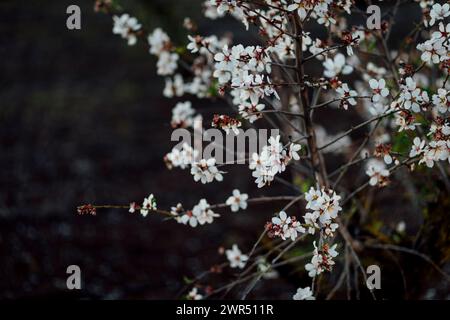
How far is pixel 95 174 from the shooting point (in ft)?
20.0

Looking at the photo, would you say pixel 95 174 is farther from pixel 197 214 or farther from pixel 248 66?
pixel 248 66

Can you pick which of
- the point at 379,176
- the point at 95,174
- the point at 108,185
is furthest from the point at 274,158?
the point at 95,174

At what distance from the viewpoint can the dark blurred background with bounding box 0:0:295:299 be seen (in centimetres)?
439

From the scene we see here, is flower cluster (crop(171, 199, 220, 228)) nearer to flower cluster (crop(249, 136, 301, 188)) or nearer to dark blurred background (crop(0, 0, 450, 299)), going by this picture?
flower cluster (crop(249, 136, 301, 188))

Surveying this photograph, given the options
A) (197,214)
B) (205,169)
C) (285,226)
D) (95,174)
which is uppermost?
(95,174)

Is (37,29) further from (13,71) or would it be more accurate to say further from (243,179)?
(243,179)

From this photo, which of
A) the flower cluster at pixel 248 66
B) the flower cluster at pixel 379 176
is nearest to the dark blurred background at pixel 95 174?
the flower cluster at pixel 379 176

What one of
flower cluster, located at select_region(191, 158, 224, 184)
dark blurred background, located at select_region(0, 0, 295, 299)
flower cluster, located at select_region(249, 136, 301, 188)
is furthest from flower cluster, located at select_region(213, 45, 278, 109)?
dark blurred background, located at select_region(0, 0, 295, 299)

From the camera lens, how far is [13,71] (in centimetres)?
898

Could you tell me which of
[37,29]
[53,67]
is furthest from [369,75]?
[37,29]

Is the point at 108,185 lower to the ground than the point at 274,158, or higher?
higher

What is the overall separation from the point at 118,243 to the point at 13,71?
5.44 m

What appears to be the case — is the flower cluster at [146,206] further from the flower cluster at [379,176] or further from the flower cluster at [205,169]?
the flower cluster at [379,176]
